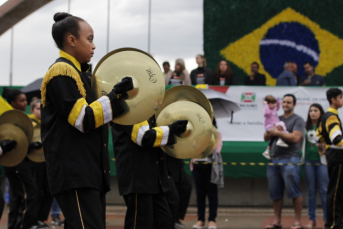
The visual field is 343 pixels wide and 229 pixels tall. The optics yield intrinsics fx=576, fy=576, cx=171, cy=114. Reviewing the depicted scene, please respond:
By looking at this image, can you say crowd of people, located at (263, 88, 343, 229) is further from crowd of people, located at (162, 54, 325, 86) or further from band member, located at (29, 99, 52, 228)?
band member, located at (29, 99, 52, 228)

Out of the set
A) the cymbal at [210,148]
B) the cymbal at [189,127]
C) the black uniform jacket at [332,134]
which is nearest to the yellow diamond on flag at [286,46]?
the black uniform jacket at [332,134]

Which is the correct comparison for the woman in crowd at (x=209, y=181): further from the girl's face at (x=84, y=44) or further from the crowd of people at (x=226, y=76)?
the girl's face at (x=84, y=44)

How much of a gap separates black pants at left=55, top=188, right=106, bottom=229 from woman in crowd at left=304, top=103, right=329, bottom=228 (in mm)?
5863

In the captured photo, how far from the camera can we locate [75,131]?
3.67 m

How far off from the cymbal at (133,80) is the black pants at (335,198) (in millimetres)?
4352

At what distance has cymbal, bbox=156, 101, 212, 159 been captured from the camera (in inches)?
212

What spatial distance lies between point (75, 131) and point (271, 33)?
9597 mm

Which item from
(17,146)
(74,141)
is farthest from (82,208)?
(17,146)

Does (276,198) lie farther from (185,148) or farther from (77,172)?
(77,172)

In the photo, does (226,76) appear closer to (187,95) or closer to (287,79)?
(287,79)

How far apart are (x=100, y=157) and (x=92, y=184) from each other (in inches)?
7.9

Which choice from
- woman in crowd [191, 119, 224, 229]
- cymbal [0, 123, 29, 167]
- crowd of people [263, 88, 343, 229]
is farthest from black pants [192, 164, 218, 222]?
cymbal [0, 123, 29, 167]

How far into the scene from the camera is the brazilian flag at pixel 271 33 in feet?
40.7

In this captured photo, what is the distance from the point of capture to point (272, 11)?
1260 cm
